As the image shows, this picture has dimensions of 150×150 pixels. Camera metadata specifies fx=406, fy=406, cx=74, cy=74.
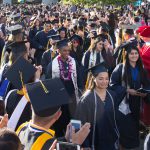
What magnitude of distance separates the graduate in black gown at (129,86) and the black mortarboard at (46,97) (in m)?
2.68

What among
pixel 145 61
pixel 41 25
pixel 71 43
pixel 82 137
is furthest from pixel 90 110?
pixel 41 25

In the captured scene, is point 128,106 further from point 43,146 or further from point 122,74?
point 43,146

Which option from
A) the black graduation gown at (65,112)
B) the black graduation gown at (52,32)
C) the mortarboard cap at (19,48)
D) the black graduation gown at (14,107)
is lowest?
the black graduation gown at (65,112)

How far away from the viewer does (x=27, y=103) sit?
14.5ft

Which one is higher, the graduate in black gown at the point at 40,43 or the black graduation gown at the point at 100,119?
the black graduation gown at the point at 100,119

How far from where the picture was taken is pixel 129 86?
20.8 feet

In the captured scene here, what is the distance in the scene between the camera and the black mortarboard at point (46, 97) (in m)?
3.37

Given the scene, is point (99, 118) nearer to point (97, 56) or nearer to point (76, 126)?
point (76, 126)

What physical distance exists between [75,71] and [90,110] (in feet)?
6.13

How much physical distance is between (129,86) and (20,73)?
2.17 meters

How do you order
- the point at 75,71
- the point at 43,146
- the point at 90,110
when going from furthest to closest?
the point at 75,71, the point at 90,110, the point at 43,146

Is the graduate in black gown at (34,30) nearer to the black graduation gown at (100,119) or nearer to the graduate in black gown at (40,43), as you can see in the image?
the graduate in black gown at (40,43)

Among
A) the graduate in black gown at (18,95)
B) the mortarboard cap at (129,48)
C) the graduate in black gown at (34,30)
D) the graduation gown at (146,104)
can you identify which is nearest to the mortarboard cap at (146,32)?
the graduation gown at (146,104)

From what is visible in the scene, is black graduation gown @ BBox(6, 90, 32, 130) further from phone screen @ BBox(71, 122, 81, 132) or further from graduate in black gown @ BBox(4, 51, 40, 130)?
phone screen @ BBox(71, 122, 81, 132)
